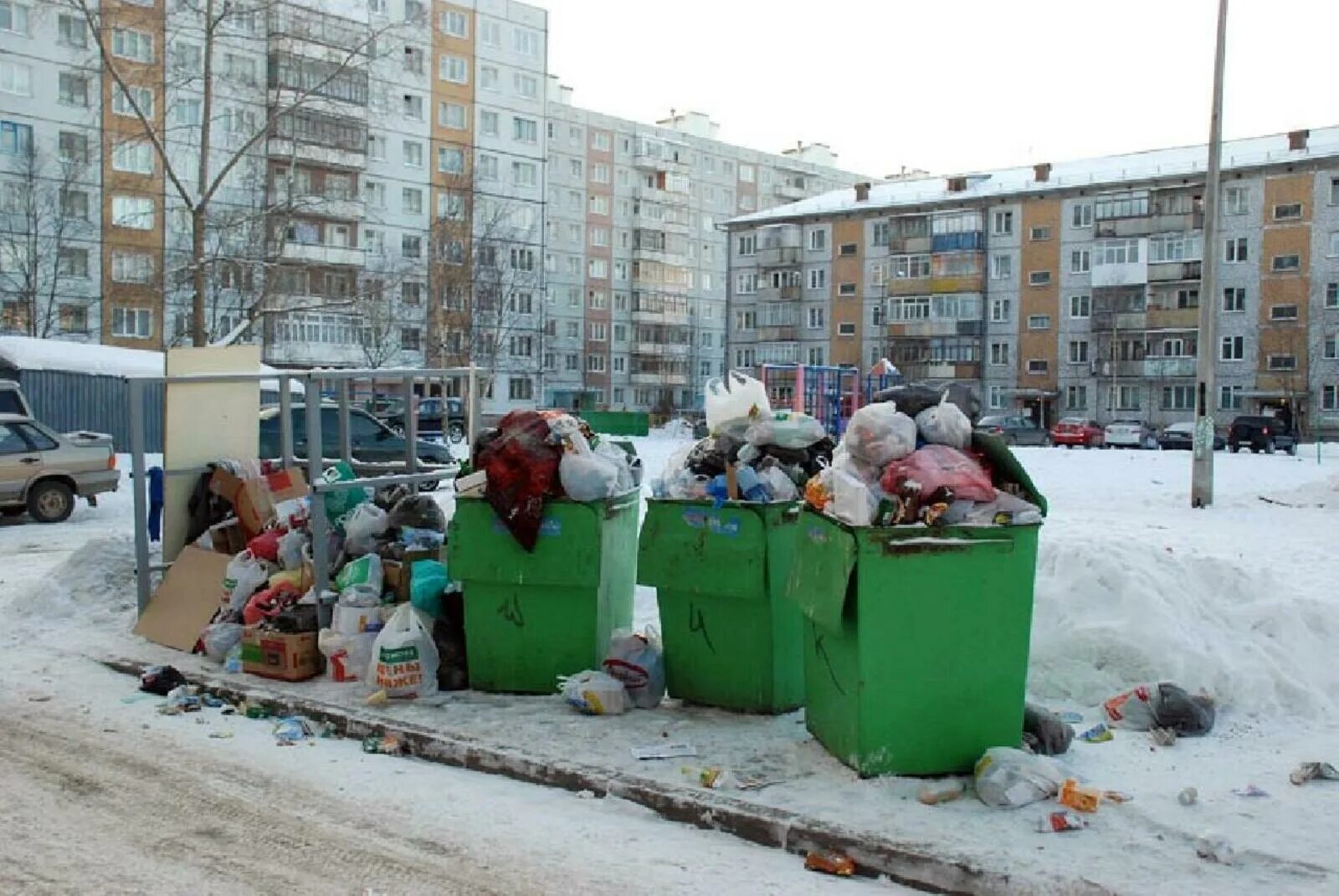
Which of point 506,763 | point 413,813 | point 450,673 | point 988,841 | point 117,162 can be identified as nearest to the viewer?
point 988,841

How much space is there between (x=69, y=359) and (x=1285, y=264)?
170ft

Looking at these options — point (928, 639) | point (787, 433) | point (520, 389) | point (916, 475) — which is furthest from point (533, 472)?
point (520, 389)

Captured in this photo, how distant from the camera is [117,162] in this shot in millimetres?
50156

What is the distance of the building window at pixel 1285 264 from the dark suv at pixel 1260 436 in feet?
57.2

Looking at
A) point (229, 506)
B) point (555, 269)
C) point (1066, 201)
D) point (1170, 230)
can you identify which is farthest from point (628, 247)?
point (229, 506)

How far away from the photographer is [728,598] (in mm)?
6164

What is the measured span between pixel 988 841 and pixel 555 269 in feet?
255

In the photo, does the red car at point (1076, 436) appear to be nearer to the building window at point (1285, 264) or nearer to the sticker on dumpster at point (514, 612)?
the building window at point (1285, 264)

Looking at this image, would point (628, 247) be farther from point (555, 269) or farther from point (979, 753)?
point (979, 753)

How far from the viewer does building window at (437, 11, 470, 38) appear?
2516 inches

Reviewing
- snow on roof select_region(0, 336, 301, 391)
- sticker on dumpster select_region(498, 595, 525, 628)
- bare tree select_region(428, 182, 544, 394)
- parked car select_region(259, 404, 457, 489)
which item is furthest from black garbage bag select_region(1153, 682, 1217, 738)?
bare tree select_region(428, 182, 544, 394)

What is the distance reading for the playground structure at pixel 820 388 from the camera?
25.4 m

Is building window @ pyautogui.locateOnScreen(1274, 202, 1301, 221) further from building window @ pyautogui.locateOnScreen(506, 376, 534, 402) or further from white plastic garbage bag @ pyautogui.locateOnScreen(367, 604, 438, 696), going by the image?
white plastic garbage bag @ pyautogui.locateOnScreen(367, 604, 438, 696)

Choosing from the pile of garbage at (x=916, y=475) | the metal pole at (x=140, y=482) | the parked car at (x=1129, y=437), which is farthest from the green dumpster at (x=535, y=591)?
the parked car at (x=1129, y=437)
